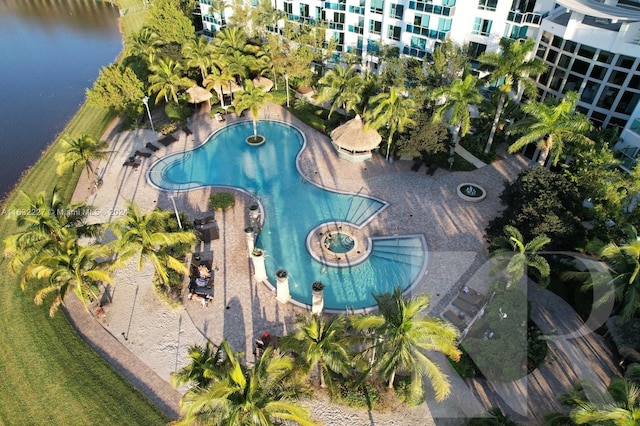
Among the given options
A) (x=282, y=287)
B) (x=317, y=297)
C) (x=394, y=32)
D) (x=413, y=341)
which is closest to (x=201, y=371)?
(x=413, y=341)

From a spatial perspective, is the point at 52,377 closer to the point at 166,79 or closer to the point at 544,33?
the point at 166,79

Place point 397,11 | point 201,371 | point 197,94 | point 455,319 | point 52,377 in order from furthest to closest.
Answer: point 197,94
point 397,11
point 455,319
point 52,377
point 201,371

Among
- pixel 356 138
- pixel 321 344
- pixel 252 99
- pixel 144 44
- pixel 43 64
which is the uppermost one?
pixel 144 44

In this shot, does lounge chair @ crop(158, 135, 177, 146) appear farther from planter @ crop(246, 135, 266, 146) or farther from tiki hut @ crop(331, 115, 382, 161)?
tiki hut @ crop(331, 115, 382, 161)

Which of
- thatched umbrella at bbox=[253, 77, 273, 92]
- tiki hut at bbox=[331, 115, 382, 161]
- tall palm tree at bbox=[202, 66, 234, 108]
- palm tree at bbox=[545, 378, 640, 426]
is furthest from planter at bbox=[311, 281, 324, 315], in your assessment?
thatched umbrella at bbox=[253, 77, 273, 92]

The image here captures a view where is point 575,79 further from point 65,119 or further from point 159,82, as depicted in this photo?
point 65,119

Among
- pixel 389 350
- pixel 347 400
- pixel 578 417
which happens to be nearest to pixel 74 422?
pixel 347 400
